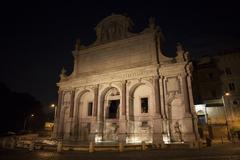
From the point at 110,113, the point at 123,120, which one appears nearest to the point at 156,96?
the point at 123,120

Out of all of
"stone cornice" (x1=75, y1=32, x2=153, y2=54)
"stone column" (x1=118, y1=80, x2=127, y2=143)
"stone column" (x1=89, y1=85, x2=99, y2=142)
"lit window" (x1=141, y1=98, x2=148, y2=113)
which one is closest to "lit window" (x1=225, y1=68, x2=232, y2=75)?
"stone cornice" (x1=75, y1=32, x2=153, y2=54)

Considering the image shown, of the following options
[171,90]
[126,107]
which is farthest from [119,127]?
[171,90]

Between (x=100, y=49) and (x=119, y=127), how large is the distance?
562 inches

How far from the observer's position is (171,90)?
25500 mm

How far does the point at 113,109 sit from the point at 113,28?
13901 millimetres

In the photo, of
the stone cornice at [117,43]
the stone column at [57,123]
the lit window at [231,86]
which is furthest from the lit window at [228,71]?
the stone column at [57,123]

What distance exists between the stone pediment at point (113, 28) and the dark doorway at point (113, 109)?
35.0 ft

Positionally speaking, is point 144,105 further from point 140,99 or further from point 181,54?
point 181,54

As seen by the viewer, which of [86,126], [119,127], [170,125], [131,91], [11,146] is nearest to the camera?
[11,146]

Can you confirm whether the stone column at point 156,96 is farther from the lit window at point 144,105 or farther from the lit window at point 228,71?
the lit window at point 228,71

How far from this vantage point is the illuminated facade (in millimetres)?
24328

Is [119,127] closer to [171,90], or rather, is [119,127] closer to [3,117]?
[171,90]

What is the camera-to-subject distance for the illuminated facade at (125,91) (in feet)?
79.8

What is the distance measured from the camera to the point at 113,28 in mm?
32656
